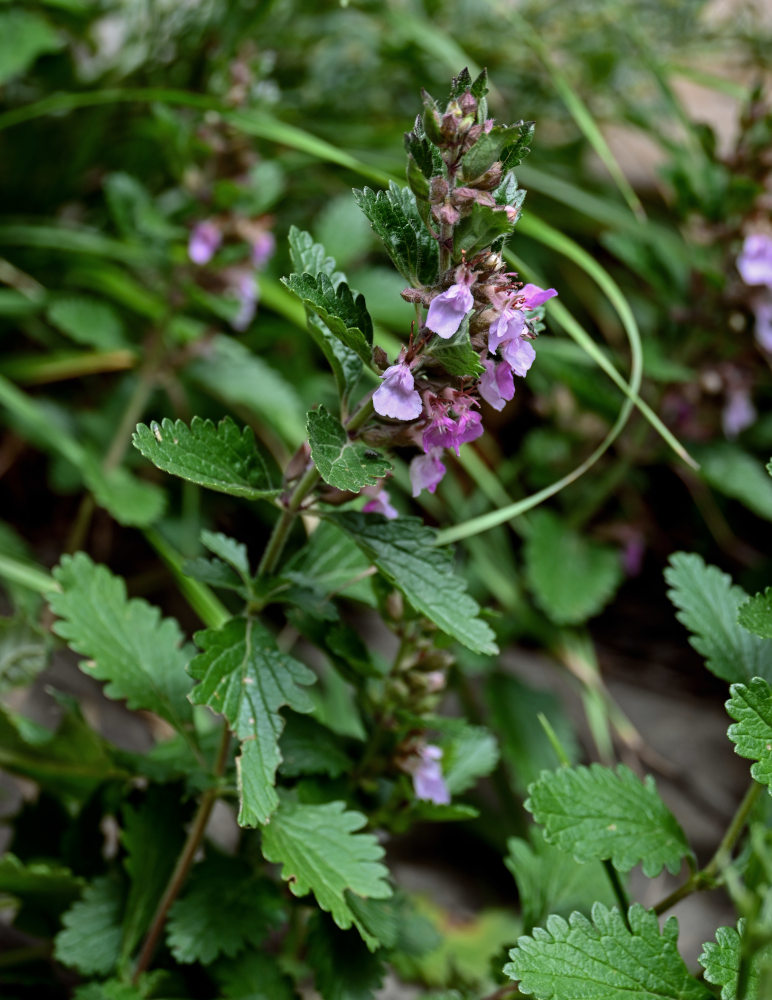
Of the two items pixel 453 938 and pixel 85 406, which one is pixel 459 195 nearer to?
pixel 453 938

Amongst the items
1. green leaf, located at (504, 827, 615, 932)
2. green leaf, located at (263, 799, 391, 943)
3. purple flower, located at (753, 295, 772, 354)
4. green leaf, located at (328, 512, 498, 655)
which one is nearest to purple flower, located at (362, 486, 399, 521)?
green leaf, located at (328, 512, 498, 655)

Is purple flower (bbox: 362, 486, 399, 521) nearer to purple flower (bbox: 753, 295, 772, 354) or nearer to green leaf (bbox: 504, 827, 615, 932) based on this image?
green leaf (bbox: 504, 827, 615, 932)

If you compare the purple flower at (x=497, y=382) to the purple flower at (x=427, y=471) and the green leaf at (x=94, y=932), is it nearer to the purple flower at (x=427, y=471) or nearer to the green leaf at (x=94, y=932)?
the purple flower at (x=427, y=471)

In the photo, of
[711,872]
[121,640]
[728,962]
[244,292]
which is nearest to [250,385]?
[244,292]

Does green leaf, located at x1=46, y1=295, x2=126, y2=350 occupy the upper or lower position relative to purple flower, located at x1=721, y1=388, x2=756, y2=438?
upper

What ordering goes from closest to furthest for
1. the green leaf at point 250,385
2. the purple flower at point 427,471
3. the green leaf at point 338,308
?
the green leaf at point 338,308, the purple flower at point 427,471, the green leaf at point 250,385

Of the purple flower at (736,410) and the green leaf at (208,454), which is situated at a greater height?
the green leaf at (208,454)

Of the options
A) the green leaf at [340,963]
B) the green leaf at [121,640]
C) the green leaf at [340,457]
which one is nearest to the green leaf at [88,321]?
the green leaf at [121,640]
